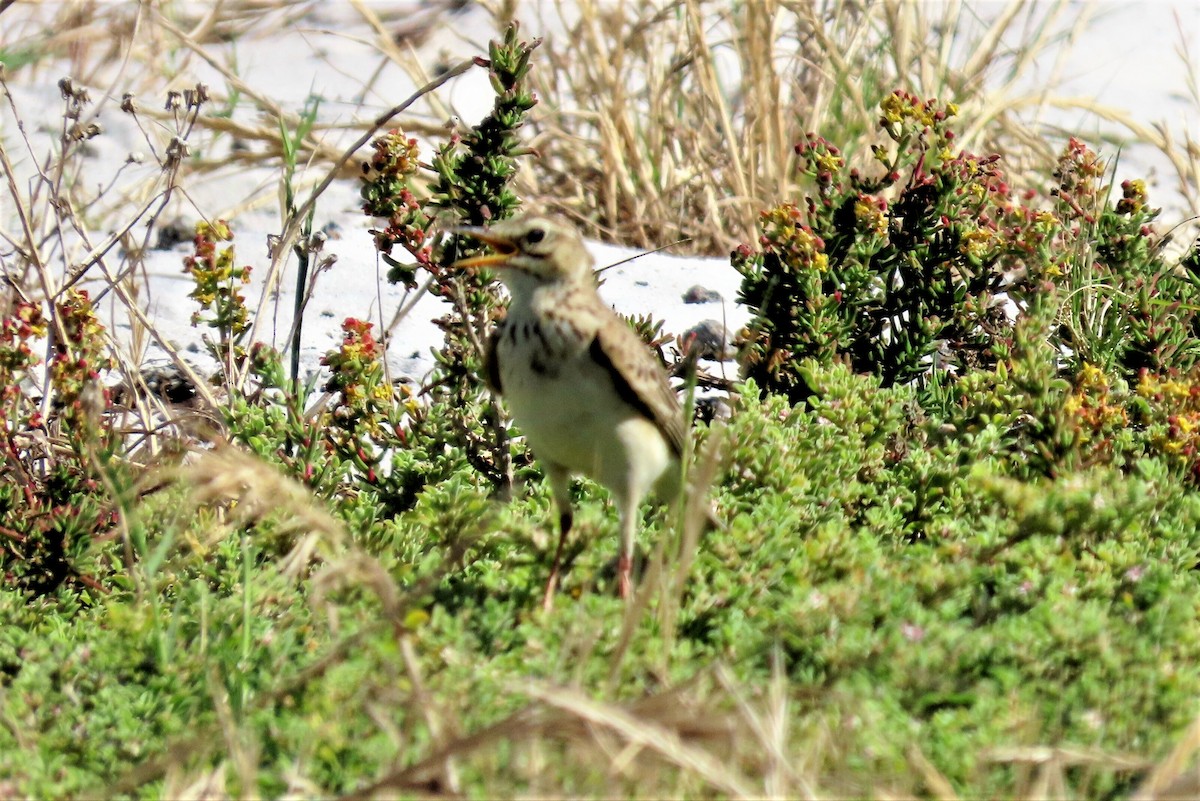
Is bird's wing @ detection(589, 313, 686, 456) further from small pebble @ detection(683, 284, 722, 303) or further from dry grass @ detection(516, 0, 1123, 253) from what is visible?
dry grass @ detection(516, 0, 1123, 253)

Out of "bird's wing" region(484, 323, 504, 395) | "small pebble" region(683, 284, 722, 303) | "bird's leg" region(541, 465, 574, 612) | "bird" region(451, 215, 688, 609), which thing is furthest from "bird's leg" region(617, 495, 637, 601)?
"small pebble" region(683, 284, 722, 303)

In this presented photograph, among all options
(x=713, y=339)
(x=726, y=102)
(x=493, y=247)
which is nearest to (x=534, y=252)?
(x=493, y=247)

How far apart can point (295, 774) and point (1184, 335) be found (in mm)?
3280

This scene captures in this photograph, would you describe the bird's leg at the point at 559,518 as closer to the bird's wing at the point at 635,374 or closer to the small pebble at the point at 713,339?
the bird's wing at the point at 635,374

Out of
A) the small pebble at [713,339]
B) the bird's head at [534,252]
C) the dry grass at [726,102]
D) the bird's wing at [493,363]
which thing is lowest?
the bird's wing at [493,363]

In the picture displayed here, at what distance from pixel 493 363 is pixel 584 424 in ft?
1.17

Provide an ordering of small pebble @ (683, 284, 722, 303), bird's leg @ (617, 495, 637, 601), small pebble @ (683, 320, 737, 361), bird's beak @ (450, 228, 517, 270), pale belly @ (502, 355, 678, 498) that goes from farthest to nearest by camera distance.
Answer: small pebble @ (683, 284, 722, 303) → small pebble @ (683, 320, 737, 361) → bird's beak @ (450, 228, 517, 270) → pale belly @ (502, 355, 678, 498) → bird's leg @ (617, 495, 637, 601)

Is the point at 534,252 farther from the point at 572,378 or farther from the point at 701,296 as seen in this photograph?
the point at 701,296

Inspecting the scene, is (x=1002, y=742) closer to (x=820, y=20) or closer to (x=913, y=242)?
(x=913, y=242)

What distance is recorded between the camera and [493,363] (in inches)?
164

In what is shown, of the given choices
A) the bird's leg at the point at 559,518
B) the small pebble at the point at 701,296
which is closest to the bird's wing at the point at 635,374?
the bird's leg at the point at 559,518

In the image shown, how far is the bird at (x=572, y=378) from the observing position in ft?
12.9

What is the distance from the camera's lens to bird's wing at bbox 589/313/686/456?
→ 13.0 ft

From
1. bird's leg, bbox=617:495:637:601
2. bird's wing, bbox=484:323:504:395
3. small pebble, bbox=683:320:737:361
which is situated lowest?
bird's leg, bbox=617:495:637:601
